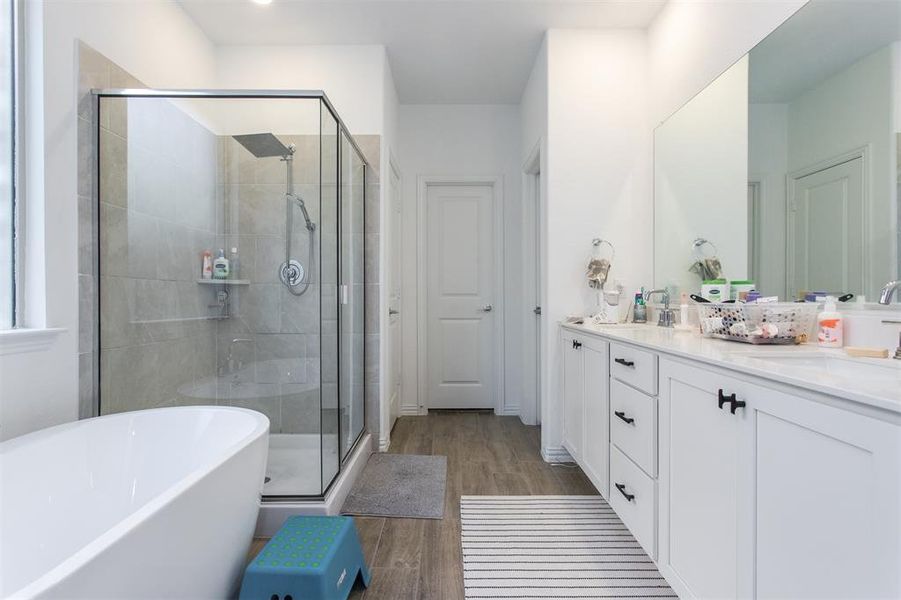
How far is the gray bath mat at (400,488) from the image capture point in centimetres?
208

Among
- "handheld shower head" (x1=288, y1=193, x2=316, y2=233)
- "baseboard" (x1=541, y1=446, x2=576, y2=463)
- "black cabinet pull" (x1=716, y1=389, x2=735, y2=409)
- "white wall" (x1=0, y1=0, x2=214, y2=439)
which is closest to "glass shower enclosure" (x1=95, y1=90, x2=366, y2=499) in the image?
"handheld shower head" (x1=288, y1=193, x2=316, y2=233)

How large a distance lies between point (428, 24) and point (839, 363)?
8.70 feet

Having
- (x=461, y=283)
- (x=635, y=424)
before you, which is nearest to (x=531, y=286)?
(x=461, y=283)

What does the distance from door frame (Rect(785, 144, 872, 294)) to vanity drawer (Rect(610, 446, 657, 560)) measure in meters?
0.89

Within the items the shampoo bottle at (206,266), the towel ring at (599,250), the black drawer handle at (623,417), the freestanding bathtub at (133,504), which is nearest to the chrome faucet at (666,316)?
the towel ring at (599,250)

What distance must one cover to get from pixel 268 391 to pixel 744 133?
250cm

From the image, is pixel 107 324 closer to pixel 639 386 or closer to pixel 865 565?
pixel 639 386

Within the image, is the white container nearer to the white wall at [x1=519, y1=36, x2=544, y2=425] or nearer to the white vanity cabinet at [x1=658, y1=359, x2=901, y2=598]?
the white vanity cabinet at [x1=658, y1=359, x2=901, y2=598]

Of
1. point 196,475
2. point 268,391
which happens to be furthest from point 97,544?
point 268,391

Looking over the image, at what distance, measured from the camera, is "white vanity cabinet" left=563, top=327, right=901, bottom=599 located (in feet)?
→ 2.27

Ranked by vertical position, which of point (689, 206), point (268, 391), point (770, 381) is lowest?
point (268, 391)

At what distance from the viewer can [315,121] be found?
2.12 m

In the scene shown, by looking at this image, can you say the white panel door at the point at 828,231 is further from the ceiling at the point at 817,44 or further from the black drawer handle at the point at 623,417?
the black drawer handle at the point at 623,417

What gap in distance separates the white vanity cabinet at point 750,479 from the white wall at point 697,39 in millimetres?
1385
